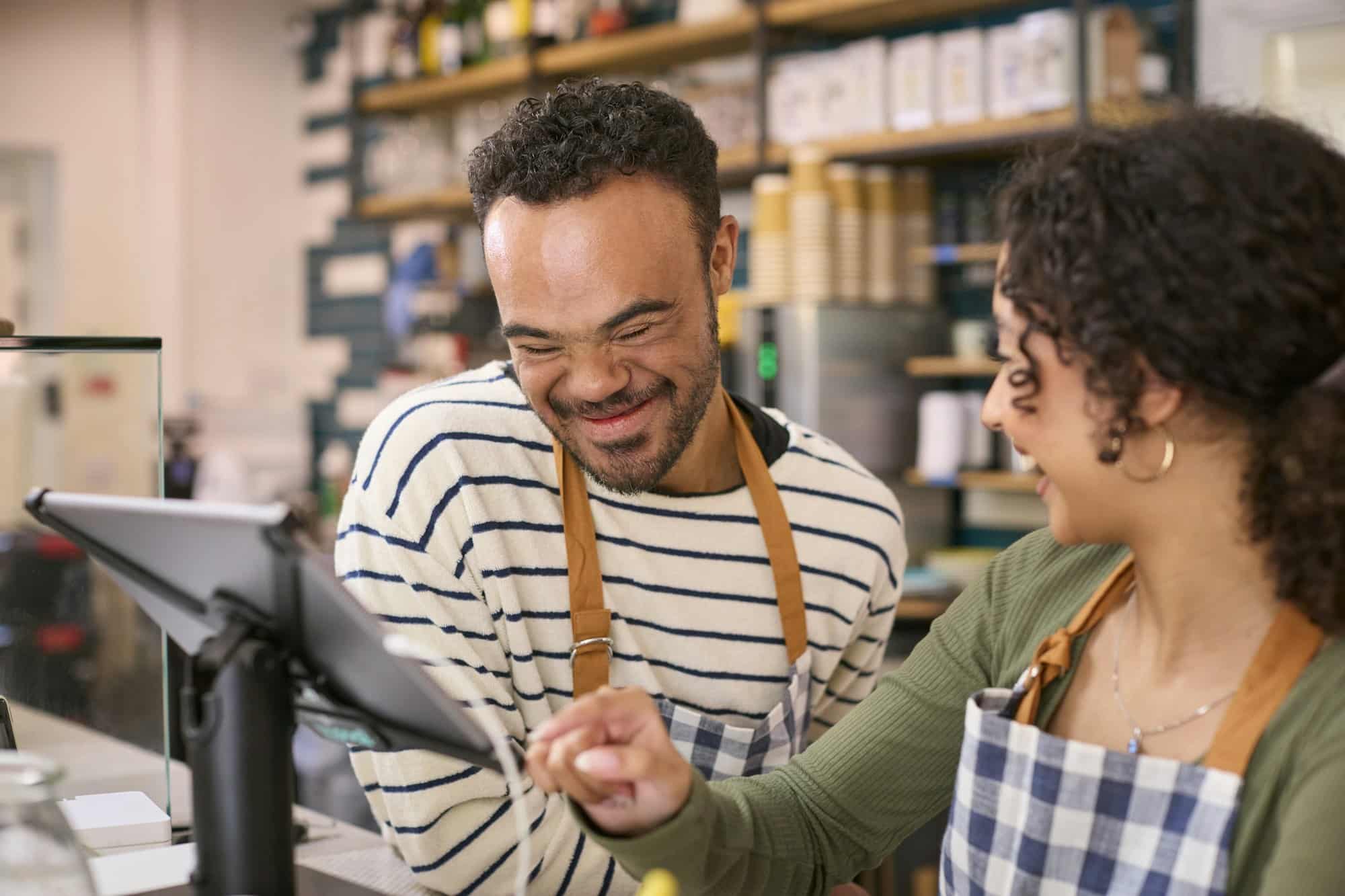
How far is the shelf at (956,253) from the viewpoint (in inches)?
156

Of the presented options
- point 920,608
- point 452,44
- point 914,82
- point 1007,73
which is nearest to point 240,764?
point 920,608

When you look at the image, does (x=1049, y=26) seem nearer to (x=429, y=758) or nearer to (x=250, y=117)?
(x=429, y=758)

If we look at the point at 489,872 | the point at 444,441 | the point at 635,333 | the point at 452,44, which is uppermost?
the point at 452,44

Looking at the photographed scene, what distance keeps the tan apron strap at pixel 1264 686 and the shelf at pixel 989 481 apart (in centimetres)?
264

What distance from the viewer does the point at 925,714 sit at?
4.68 ft

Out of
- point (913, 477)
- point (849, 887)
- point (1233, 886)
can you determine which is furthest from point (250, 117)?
point (1233, 886)

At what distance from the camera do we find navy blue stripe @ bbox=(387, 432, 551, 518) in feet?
5.31

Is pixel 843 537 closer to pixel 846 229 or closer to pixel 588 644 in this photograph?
pixel 588 644

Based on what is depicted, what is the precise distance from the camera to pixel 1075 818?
3.93ft

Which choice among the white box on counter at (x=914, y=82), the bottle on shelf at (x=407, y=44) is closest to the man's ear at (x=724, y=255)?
the white box on counter at (x=914, y=82)

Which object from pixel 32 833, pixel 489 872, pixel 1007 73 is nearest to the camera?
pixel 32 833

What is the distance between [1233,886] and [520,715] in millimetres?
808

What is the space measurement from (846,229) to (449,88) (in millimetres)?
2131

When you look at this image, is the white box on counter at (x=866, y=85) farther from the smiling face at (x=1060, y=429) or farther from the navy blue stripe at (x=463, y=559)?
the smiling face at (x=1060, y=429)
